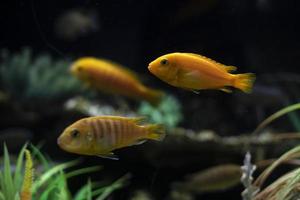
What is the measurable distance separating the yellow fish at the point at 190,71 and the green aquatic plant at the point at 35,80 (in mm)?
5149

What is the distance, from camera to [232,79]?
2.03 m

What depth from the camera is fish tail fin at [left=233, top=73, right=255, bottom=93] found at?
2.05 m

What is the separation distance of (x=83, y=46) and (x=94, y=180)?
15.0ft

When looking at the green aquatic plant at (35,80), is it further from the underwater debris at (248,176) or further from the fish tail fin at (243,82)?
the fish tail fin at (243,82)

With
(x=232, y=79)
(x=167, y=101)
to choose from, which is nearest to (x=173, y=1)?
(x=167, y=101)

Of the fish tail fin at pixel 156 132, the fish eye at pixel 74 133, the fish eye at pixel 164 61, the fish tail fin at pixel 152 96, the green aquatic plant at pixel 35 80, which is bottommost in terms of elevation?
the green aquatic plant at pixel 35 80

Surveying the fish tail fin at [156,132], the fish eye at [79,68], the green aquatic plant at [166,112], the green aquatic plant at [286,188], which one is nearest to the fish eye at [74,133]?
the fish tail fin at [156,132]

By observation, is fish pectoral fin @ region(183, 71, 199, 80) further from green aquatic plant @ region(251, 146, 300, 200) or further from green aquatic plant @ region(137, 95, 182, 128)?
green aquatic plant @ region(137, 95, 182, 128)

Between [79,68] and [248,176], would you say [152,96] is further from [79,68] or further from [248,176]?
[248,176]

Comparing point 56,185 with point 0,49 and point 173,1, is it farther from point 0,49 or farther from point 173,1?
point 0,49

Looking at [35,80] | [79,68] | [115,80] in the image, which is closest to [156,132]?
[115,80]

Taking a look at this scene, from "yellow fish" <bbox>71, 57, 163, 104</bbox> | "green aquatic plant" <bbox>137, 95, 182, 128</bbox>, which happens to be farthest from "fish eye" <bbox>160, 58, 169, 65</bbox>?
"green aquatic plant" <bbox>137, 95, 182, 128</bbox>

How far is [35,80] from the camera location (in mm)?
7211

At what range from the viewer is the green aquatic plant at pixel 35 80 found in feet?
22.8
